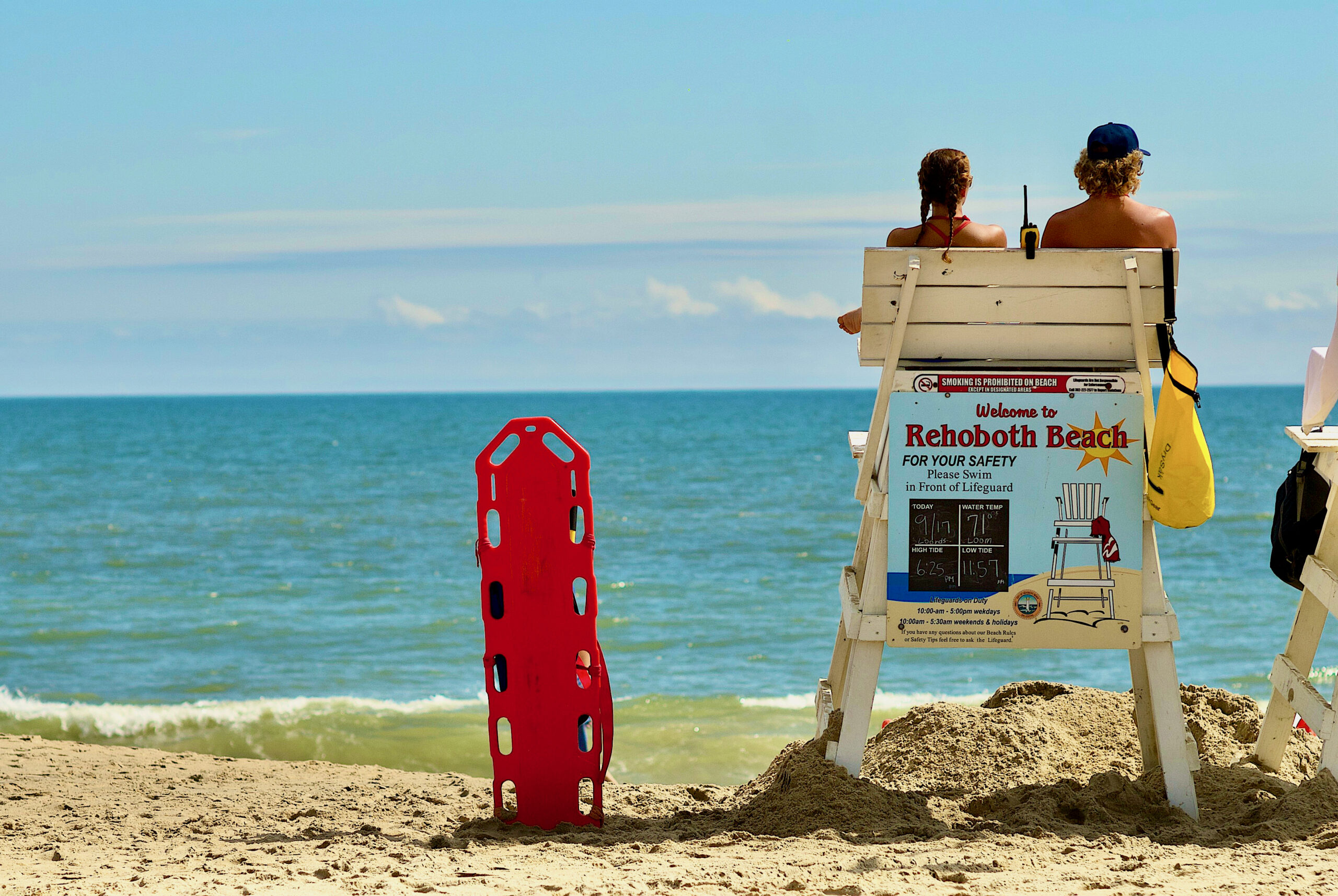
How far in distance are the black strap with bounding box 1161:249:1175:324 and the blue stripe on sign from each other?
3.12 feet

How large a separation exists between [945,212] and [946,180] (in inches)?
4.5

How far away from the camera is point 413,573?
15.5 metres

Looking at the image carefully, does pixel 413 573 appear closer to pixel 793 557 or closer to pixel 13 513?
pixel 793 557

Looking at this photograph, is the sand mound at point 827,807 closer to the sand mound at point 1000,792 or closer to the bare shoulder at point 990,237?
the sand mound at point 1000,792

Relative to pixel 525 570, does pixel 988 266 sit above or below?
above

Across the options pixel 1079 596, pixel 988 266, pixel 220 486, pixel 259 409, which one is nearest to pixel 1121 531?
pixel 1079 596

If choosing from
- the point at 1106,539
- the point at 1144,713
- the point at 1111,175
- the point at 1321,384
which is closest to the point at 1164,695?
the point at 1144,713

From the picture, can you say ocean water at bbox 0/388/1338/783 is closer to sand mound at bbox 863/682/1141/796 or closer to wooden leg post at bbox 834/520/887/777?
sand mound at bbox 863/682/1141/796

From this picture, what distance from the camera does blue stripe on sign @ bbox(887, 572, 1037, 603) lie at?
3.83m

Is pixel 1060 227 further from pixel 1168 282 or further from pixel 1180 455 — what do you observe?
pixel 1180 455

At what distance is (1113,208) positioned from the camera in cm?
388

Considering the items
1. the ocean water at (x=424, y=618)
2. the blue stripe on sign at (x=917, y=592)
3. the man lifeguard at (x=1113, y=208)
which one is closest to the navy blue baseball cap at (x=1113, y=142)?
the man lifeguard at (x=1113, y=208)

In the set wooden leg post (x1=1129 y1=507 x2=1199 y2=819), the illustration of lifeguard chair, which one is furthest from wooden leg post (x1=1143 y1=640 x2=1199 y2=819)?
the illustration of lifeguard chair

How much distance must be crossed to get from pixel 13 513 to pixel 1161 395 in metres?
26.1
